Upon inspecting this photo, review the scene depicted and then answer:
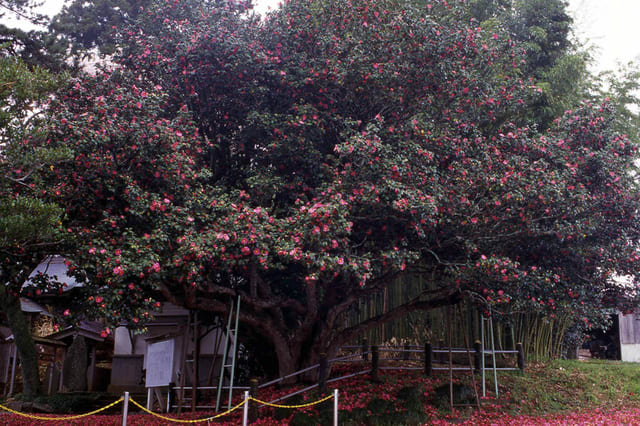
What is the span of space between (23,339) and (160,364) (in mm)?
2802

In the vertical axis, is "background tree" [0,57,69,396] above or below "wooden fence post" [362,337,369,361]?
above

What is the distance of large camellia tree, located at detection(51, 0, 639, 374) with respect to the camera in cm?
771

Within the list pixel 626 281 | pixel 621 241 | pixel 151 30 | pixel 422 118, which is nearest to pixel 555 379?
pixel 626 281

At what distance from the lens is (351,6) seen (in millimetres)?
9812

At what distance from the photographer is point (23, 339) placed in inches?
405

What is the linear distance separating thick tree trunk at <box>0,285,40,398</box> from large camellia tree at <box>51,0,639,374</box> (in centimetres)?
350

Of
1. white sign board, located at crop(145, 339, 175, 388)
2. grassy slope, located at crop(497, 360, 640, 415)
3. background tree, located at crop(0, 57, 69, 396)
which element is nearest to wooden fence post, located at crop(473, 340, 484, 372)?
grassy slope, located at crop(497, 360, 640, 415)

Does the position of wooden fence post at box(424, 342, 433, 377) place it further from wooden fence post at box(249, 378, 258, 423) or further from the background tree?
the background tree

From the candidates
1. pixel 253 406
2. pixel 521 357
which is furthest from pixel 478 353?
pixel 253 406

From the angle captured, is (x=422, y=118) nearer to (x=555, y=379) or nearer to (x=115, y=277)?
(x=115, y=277)

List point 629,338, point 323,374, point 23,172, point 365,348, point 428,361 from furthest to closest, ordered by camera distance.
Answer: point 629,338
point 365,348
point 428,361
point 323,374
point 23,172

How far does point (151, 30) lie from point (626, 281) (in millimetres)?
10752

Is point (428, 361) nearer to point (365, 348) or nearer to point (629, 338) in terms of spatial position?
point (365, 348)

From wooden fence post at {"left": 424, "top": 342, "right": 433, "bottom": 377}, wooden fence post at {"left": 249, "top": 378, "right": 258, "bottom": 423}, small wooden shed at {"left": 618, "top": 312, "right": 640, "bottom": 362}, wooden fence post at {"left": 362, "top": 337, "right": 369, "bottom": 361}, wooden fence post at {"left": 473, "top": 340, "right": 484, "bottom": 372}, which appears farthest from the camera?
small wooden shed at {"left": 618, "top": 312, "right": 640, "bottom": 362}
